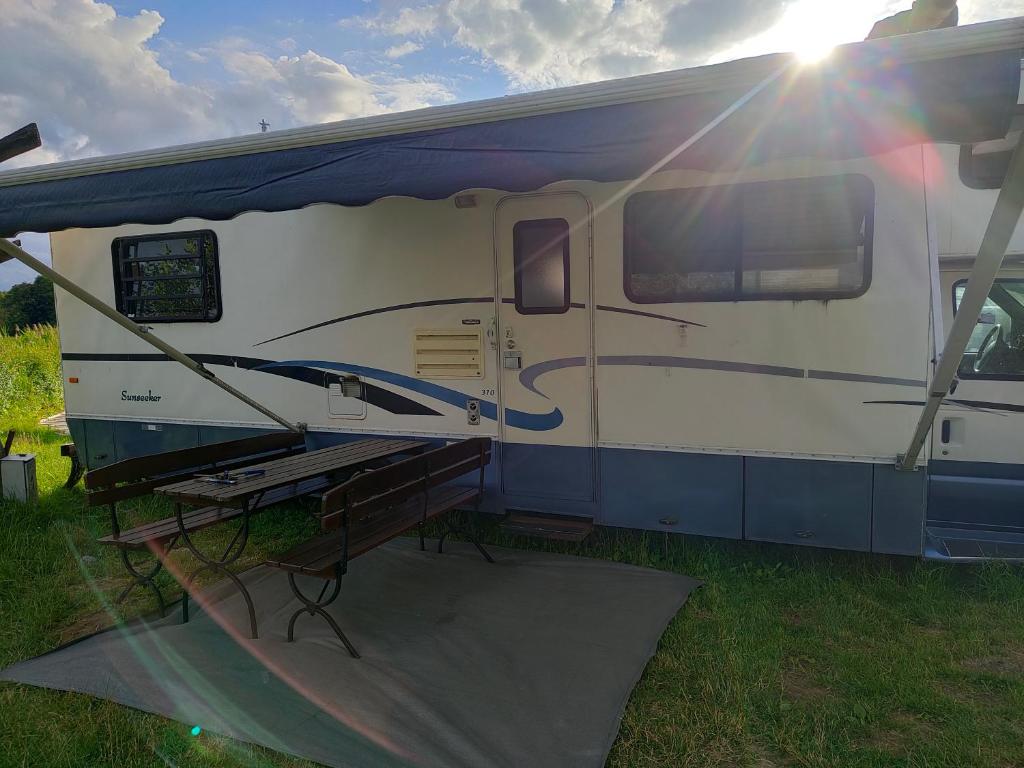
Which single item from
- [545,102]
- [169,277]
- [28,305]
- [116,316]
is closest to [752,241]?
[545,102]

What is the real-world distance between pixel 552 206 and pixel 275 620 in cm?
295

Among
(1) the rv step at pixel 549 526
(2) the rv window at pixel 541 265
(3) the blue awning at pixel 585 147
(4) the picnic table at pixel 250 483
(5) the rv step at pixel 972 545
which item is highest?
(3) the blue awning at pixel 585 147

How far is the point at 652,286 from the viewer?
4.15 metres

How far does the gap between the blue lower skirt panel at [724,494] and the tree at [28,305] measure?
22290 mm

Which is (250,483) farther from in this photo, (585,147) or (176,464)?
(585,147)

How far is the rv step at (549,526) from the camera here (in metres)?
4.23

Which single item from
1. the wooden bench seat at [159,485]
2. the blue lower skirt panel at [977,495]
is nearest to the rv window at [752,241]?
the blue lower skirt panel at [977,495]

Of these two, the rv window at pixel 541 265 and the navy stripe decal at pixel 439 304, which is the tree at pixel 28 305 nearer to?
the navy stripe decal at pixel 439 304

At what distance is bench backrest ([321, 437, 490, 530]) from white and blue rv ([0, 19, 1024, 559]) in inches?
14.6

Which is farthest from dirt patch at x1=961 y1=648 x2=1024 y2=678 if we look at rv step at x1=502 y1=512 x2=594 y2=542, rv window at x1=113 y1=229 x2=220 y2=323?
rv window at x1=113 y1=229 x2=220 y2=323

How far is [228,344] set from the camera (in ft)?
17.4

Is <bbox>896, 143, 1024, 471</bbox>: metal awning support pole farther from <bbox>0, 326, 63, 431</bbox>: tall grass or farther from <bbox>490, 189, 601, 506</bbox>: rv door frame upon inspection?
<bbox>0, 326, 63, 431</bbox>: tall grass

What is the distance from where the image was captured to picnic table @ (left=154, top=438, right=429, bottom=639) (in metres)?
3.46

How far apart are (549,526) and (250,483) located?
→ 73.2 inches
